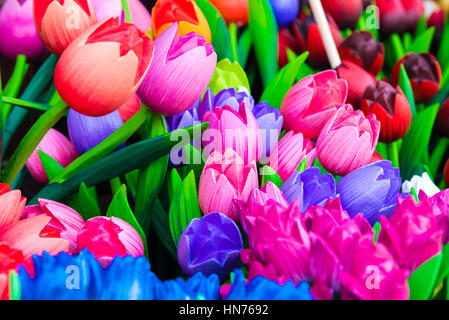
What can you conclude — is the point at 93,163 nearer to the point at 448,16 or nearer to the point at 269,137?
the point at 269,137

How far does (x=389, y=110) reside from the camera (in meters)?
0.54

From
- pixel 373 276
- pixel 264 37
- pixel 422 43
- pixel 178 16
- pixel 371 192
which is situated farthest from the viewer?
pixel 422 43

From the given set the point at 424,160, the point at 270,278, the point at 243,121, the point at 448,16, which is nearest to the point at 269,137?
the point at 243,121

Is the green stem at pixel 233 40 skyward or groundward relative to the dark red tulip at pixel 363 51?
skyward

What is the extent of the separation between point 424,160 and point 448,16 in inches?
12.6

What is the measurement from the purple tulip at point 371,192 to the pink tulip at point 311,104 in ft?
0.25

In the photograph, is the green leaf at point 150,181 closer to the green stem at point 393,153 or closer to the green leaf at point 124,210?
the green leaf at point 124,210

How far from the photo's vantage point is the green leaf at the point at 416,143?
A: 587 millimetres

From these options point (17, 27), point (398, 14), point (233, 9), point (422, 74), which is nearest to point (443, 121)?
point (422, 74)

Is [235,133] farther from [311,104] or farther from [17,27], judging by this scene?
[17,27]

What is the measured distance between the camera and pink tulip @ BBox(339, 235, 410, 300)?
0.30 m

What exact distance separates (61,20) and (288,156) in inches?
8.4

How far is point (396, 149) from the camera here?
583 mm

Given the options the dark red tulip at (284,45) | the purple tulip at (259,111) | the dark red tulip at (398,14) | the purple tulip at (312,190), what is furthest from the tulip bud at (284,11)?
the purple tulip at (312,190)
